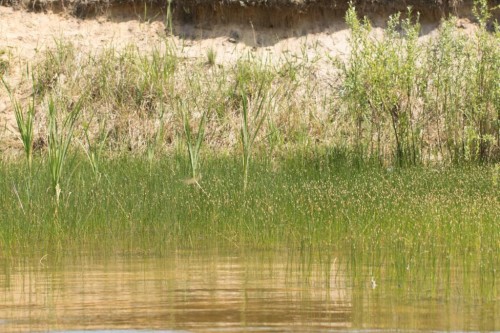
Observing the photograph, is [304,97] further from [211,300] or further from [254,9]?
[211,300]

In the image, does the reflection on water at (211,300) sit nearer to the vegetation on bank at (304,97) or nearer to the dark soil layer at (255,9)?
the vegetation on bank at (304,97)

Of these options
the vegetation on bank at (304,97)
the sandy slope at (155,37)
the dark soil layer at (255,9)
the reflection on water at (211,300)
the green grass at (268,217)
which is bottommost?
the reflection on water at (211,300)

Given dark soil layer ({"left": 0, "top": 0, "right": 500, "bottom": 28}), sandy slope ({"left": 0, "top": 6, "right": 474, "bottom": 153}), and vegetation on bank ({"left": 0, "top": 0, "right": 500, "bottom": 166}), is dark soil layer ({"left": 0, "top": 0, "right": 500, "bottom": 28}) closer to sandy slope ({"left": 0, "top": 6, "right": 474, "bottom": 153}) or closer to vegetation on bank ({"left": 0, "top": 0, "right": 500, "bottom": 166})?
sandy slope ({"left": 0, "top": 6, "right": 474, "bottom": 153})

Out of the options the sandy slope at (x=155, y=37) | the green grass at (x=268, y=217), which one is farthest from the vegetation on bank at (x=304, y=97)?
the green grass at (x=268, y=217)

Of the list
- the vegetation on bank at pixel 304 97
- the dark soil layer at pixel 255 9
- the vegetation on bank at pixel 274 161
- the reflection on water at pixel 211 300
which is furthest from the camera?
the dark soil layer at pixel 255 9

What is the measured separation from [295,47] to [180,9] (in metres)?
2.23

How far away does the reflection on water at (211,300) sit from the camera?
5574 millimetres

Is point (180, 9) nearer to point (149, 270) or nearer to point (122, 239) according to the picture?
point (122, 239)

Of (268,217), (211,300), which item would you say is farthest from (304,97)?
(211,300)

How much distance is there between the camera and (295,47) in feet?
62.3

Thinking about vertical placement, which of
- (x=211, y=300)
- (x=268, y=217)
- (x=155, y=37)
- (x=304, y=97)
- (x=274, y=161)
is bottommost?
(x=211, y=300)

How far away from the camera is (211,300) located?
6.25 m

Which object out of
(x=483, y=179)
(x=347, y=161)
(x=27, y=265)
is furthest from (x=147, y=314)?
(x=347, y=161)

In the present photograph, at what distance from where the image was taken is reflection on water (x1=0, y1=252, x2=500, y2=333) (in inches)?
219
